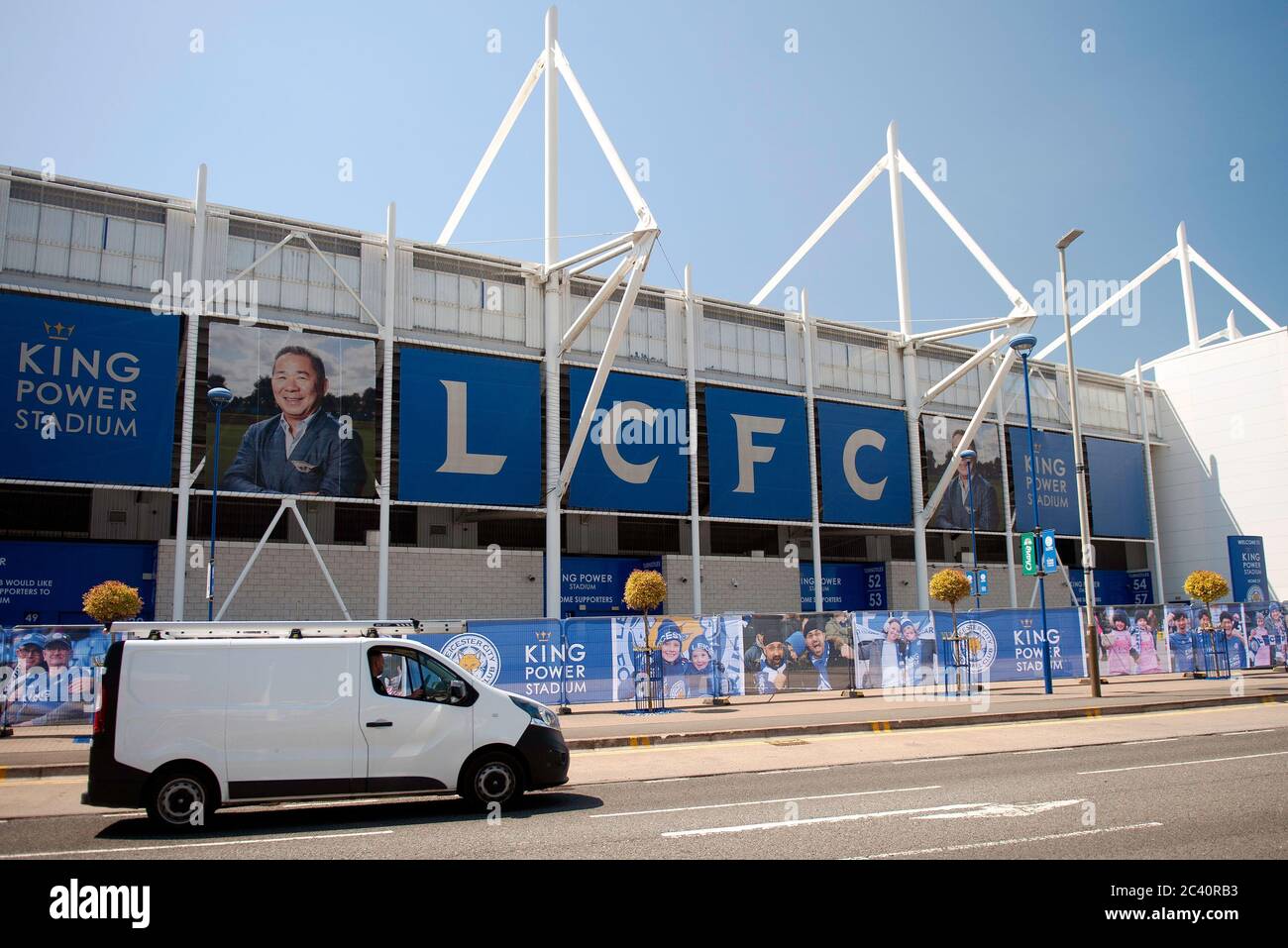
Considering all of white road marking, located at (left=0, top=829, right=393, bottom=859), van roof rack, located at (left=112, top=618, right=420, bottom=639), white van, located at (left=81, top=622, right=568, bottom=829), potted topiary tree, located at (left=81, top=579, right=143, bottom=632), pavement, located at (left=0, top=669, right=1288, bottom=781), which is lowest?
pavement, located at (left=0, top=669, right=1288, bottom=781)

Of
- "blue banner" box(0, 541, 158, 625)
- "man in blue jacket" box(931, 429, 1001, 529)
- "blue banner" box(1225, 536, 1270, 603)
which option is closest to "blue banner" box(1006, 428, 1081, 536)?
"man in blue jacket" box(931, 429, 1001, 529)

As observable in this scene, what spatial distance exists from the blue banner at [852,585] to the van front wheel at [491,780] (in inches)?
1403

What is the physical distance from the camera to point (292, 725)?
948 cm

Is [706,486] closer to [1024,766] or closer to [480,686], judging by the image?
[1024,766]

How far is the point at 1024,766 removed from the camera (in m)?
12.4

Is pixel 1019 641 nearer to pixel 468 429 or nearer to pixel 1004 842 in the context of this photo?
pixel 468 429

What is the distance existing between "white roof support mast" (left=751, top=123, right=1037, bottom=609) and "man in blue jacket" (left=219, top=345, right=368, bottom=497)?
71.1 feet

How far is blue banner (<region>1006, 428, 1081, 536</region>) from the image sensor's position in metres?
48.6

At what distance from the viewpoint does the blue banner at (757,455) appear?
39562 mm

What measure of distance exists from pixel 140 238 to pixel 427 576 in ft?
48.8

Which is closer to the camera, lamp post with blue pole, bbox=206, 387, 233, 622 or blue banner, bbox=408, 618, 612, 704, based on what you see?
blue banner, bbox=408, 618, 612, 704

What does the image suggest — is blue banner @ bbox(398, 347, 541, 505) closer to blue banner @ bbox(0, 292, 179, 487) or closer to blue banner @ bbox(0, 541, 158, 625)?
blue banner @ bbox(0, 292, 179, 487)

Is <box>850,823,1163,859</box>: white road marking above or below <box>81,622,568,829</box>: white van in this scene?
below
